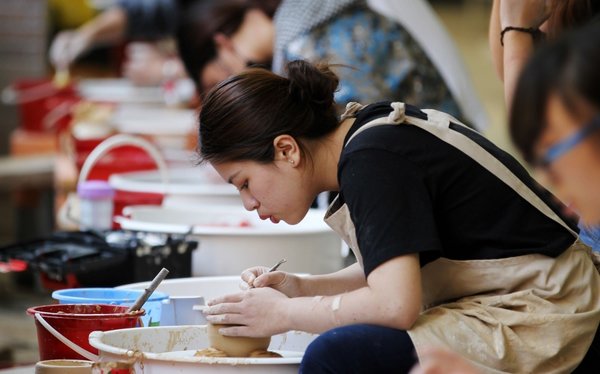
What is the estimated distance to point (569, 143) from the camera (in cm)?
133

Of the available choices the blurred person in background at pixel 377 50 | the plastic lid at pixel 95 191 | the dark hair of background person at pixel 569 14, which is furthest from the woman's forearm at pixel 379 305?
the blurred person in background at pixel 377 50

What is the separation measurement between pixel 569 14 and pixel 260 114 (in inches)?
32.4

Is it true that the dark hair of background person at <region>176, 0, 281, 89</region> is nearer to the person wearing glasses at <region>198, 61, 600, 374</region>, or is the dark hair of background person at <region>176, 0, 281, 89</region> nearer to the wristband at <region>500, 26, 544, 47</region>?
the wristband at <region>500, 26, 544, 47</region>

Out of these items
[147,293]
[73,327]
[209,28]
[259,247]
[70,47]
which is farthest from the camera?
[70,47]

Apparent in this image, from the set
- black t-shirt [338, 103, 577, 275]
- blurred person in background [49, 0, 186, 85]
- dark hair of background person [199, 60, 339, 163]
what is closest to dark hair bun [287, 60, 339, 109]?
dark hair of background person [199, 60, 339, 163]

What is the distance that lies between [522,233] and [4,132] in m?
8.11

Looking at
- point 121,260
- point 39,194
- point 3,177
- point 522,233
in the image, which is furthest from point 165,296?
point 39,194

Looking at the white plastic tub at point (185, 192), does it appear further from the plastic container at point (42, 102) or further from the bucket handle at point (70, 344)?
the plastic container at point (42, 102)

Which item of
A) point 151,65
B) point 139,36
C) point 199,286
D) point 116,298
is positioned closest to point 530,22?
point 199,286

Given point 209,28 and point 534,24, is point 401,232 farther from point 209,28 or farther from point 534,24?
point 209,28

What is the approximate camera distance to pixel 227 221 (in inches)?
142

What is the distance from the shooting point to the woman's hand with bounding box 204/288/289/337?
2.04 metres

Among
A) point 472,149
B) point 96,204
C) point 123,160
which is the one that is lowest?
point 96,204

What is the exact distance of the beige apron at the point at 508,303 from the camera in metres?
1.98
